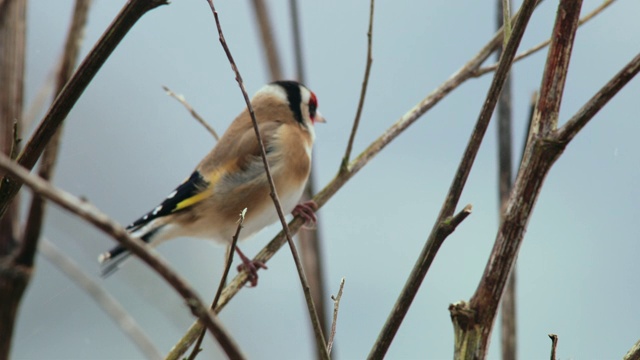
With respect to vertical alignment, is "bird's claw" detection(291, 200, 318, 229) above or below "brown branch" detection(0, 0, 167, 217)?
above

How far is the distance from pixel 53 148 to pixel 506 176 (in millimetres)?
981

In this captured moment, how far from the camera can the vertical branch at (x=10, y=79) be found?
6.10ft

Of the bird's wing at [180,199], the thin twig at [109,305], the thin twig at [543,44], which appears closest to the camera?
the thin twig at [109,305]

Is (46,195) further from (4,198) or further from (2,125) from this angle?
(2,125)

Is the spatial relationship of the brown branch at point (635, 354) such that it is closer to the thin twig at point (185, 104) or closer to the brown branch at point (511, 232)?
the brown branch at point (511, 232)

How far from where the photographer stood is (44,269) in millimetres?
3922

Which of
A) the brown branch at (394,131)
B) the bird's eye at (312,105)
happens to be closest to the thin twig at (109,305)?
the brown branch at (394,131)

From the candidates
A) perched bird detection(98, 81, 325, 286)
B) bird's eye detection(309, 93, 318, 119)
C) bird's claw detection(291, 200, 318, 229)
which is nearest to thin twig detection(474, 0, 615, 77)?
bird's claw detection(291, 200, 318, 229)

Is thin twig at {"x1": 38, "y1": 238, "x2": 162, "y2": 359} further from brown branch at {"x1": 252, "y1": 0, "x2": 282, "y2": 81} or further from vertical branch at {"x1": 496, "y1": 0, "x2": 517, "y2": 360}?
brown branch at {"x1": 252, "y1": 0, "x2": 282, "y2": 81}

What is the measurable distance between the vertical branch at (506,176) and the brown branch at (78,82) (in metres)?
0.50

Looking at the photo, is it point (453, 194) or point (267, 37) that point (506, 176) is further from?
point (267, 37)

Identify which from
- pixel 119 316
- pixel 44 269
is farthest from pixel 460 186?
pixel 44 269

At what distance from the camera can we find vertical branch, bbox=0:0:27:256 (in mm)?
1858

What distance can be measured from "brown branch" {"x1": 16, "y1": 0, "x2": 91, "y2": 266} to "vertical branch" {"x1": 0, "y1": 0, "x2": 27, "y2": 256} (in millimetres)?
77
